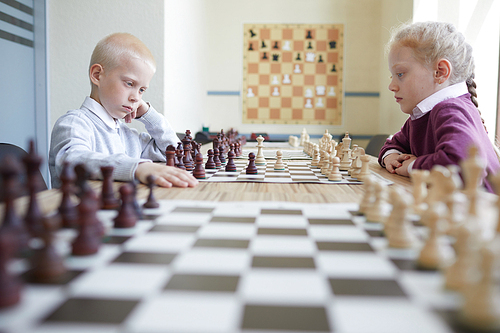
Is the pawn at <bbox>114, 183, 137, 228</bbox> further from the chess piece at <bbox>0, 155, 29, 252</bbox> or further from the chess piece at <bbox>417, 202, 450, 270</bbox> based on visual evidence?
the chess piece at <bbox>417, 202, 450, 270</bbox>

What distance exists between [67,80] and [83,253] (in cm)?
285

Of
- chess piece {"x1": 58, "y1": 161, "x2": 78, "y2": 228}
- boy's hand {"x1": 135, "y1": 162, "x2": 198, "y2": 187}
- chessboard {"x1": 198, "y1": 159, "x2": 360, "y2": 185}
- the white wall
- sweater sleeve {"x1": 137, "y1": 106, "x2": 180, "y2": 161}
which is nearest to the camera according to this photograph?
chess piece {"x1": 58, "y1": 161, "x2": 78, "y2": 228}

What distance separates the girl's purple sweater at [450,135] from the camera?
1.27 metres

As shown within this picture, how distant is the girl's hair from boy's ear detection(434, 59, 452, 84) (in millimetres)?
21

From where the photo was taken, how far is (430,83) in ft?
5.39

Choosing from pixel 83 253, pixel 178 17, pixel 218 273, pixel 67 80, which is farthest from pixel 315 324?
pixel 178 17

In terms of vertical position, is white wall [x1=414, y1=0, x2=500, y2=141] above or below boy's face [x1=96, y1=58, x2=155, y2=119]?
above

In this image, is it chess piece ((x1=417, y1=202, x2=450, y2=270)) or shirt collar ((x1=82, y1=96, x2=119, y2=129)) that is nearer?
chess piece ((x1=417, y1=202, x2=450, y2=270))

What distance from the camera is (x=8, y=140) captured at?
2.65m

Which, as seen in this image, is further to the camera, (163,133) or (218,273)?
(163,133)

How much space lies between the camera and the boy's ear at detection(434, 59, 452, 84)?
159cm

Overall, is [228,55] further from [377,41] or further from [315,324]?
[315,324]

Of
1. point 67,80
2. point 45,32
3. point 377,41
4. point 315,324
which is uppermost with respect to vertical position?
Result: point 377,41

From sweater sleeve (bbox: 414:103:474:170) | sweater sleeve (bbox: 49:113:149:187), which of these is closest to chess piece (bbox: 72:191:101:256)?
sweater sleeve (bbox: 49:113:149:187)
